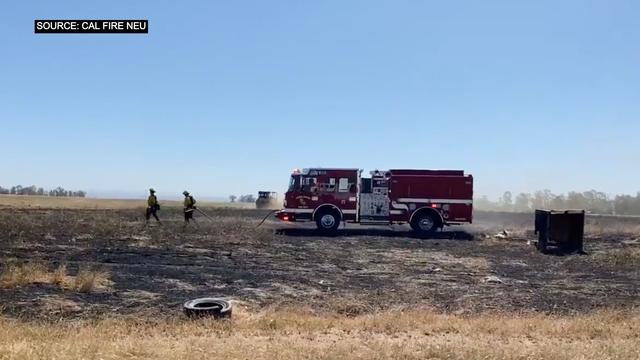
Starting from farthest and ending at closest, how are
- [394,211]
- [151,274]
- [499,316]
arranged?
[394,211], [151,274], [499,316]

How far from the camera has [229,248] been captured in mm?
18344

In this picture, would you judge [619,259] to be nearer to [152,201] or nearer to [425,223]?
[425,223]

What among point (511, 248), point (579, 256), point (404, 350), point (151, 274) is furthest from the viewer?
point (511, 248)

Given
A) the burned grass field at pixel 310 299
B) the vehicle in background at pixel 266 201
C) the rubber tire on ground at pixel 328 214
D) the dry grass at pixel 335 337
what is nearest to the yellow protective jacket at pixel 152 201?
the burned grass field at pixel 310 299

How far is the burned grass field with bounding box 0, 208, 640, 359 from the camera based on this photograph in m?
6.38

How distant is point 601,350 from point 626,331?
4.65ft

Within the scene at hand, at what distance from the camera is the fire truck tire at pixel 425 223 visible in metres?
25.2

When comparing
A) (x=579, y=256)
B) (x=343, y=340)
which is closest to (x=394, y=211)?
(x=579, y=256)

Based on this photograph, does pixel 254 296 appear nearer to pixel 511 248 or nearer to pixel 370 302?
pixel 370 302

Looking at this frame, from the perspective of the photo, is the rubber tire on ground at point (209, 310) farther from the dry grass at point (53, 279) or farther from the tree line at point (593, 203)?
the tree line at point (593, 203)

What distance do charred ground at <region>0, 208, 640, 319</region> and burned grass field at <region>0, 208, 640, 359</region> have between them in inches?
1.9

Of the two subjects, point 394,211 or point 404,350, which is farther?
point 394,211

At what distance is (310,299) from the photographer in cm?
1031

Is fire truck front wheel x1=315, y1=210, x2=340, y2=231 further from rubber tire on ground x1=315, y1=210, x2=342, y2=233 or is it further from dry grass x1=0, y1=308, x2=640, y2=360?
dry grass x1=0, y1=308, x2=640, y2=360
